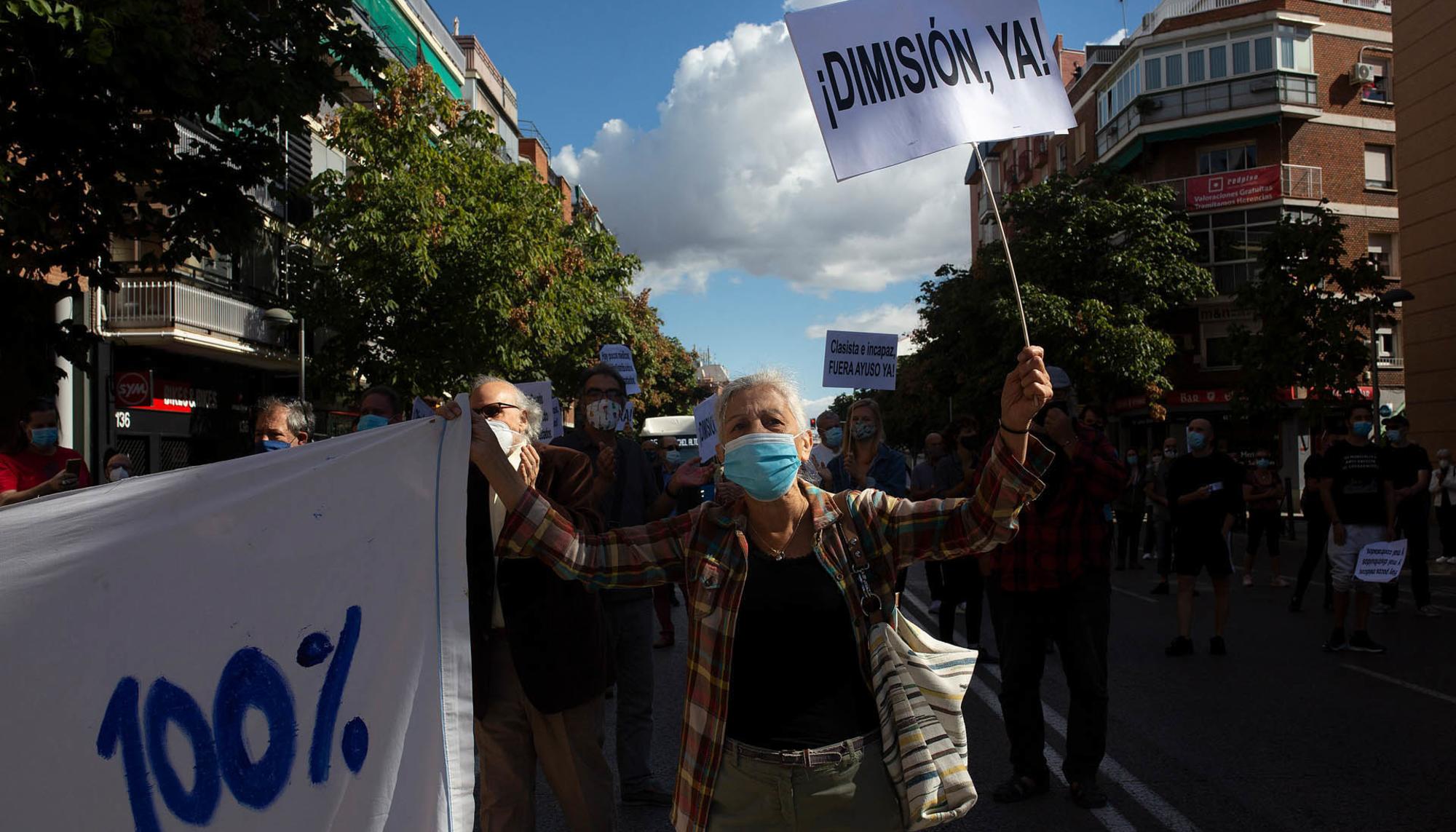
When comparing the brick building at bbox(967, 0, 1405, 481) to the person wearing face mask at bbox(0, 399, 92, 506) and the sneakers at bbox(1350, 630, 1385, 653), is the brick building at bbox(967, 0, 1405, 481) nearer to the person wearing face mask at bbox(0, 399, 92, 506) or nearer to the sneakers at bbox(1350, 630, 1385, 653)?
the sneakers at bbox(1350, 630, 1385, 653)

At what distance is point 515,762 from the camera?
3.71m

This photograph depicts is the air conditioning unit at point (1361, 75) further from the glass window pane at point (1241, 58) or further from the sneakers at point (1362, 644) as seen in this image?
the sneakers at point (1362, 644)

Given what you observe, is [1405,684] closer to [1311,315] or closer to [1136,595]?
[1136,595]

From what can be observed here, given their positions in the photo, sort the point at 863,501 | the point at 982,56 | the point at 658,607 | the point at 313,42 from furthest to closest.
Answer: the point at 658,607
the point at 313,42
the point at 982,56
the point at 863,501

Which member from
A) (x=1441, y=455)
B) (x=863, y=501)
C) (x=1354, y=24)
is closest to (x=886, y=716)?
(x=863, y=501)

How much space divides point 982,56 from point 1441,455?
56.2 feet

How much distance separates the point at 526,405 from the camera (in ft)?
12.6

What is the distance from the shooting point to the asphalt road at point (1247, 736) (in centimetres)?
498

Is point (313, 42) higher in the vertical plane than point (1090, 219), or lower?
lower

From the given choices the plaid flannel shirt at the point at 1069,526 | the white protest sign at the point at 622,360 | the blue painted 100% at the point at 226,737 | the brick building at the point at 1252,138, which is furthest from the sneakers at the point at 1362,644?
the brick building at the point at 1252,138

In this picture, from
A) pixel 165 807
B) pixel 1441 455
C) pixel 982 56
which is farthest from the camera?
pixel 1441 455

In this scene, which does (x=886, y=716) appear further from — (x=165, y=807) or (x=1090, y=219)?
(x=1090, y=219)

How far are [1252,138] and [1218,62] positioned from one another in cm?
280

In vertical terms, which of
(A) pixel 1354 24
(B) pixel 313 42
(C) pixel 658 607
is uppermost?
(A) pixel 1354 24
